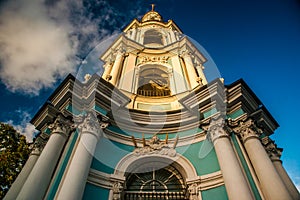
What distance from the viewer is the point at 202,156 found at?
8.98m

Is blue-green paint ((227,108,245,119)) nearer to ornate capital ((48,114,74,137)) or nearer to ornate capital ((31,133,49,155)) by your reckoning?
ornate capital ((48,114,74,137))

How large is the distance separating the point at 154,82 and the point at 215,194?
9.59 metres

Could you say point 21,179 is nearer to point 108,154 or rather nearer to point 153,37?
point 108,154

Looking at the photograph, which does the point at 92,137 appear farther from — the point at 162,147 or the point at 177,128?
the point at 177,128

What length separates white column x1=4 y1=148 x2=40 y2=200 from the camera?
7.75 meters

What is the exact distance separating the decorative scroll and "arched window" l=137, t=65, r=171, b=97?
4486 millimetres

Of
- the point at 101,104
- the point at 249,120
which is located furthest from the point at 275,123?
the point at 101,104

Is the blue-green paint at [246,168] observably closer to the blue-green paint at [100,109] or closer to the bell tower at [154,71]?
the bell tower at [154,71]

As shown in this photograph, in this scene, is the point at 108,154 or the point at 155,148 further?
the point at 155,148

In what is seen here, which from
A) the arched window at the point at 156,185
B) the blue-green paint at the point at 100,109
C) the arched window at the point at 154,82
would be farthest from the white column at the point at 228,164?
the arched window at the point at 154,82

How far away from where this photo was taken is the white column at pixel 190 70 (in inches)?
549

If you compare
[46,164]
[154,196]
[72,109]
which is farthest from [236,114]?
[46,164]

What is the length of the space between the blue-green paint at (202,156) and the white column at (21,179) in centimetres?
580

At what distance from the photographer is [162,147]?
31.7 ft
